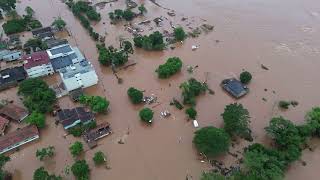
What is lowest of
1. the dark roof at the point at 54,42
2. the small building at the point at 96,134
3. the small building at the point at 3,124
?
the small building at the point at 3,124

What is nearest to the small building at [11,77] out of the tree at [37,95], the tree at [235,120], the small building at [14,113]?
the tree at [37,95]

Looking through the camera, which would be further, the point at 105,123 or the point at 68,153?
the point at 105,123

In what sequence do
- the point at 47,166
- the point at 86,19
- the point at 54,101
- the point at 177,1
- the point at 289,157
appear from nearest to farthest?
the point at 289,157
the point at 47,166
the point at 54,101
the point at 86,19
the point at 177,1

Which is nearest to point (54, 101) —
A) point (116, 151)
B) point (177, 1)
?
point (116, 151)

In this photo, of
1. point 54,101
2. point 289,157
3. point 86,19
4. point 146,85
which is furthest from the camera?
point 86,19

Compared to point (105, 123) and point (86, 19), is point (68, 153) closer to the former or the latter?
point (105, 123)

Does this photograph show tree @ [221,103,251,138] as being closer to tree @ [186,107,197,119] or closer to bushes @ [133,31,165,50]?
tree @ [186,107,197,119]

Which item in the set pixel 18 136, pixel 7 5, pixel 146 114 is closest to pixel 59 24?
pixel 7 5

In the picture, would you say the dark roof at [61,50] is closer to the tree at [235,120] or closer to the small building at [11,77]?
the small building at [11,77]
